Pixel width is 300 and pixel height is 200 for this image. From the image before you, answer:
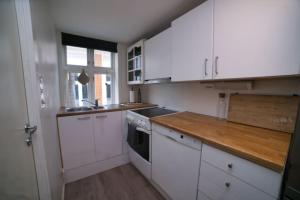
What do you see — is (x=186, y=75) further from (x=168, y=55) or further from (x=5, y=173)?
(x=5, y=173)

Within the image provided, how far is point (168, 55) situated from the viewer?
1678 mm

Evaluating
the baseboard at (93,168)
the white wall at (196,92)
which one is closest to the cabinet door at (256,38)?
the white wall at (196,92)

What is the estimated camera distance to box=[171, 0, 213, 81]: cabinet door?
1.17 metres

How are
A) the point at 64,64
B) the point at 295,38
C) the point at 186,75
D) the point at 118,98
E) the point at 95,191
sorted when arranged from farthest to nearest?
the point at 118,98
the point at 64,64
the point at 95,191
the point at 186,75
the point at 295,38

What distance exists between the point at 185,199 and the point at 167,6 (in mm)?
1939

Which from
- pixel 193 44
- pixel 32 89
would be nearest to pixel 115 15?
pixel 193 44

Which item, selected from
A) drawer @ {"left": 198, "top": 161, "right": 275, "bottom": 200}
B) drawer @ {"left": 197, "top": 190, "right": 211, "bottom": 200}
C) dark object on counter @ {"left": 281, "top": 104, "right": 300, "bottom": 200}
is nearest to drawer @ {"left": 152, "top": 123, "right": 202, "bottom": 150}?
drawer @ {"left": 198, "top": 161, "right": 275, "bottom": 200}

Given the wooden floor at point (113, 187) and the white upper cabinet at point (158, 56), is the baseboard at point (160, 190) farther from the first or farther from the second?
the white upper cabinet at point (158, 56)

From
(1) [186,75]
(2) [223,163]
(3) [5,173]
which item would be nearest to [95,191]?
(3) [5,173]

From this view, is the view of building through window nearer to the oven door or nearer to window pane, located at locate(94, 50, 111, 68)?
window pane, located at locate(94, 50, 111, 68)

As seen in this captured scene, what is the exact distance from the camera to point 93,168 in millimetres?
1906

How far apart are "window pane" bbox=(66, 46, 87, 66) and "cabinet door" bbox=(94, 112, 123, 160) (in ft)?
3.78

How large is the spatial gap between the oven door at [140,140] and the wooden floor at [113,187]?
1.16 feet

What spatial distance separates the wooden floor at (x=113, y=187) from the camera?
1.51 meters
